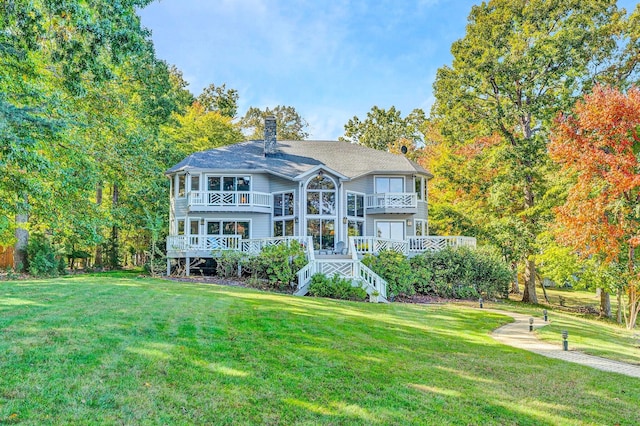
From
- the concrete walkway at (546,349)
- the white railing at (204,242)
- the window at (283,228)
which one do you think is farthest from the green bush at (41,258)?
the concrete walkway at (546,349)

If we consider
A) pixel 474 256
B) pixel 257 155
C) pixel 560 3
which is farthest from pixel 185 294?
pixel 560 3

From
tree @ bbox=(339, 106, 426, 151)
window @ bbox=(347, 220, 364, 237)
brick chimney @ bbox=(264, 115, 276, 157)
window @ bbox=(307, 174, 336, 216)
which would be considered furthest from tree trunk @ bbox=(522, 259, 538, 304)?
tree @ bbox=(339, 106, 426, 151)

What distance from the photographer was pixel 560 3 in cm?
1953

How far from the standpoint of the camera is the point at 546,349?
820 centimetres

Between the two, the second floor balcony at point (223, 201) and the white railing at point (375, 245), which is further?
the second floor balcony at point (223, 201)

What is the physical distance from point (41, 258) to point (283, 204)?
11.7 m

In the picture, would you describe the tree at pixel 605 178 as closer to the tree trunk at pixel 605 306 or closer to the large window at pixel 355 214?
the tree trunk at pixel 605 306

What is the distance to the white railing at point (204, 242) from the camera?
1912 centimetres

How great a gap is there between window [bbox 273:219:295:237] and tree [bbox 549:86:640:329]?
1287 centimetres

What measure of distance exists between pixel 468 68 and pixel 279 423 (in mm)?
21968

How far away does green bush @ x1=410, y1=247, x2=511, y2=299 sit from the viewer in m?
16.1

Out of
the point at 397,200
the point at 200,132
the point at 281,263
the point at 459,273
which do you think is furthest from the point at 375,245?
the point at 200,132

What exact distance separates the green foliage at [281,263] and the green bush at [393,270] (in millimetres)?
2777

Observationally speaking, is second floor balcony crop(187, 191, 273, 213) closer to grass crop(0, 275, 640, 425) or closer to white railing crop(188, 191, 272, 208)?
white railing crop(188, 191, 272, 208)
